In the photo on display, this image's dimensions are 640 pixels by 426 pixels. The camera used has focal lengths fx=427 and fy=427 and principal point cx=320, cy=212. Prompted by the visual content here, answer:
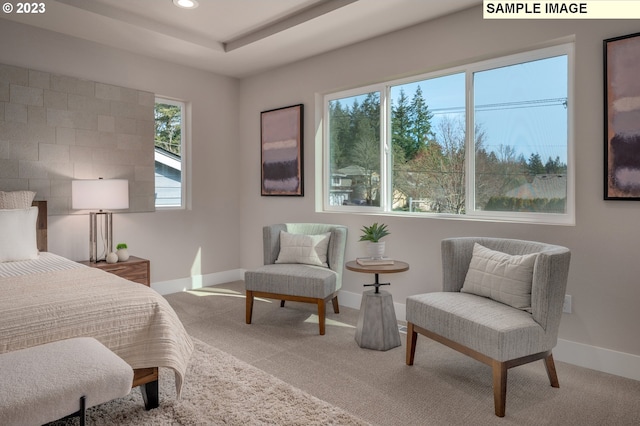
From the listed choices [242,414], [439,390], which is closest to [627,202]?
[439,390]

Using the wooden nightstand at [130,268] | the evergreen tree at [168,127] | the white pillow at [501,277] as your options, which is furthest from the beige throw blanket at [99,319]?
the evergreen tree at [168,127]

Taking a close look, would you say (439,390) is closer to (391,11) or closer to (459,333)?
(459,333)

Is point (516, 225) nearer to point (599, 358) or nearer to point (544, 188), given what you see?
point (544, 188)

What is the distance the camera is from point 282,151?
15.7 feet

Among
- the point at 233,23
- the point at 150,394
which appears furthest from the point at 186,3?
the point at 150,394

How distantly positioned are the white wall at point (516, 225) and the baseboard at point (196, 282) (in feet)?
3.29

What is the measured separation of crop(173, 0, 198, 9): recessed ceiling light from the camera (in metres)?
3.31

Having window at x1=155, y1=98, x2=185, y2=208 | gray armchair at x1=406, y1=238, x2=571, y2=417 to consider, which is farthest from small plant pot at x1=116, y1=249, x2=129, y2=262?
gray armchair at x1=406, y1=238, x2=571, y2=417

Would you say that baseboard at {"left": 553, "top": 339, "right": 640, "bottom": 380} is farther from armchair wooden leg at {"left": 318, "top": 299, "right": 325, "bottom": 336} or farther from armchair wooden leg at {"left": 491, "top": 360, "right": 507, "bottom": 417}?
armchair wooden leg at {"left": 318, "top": 299, "right": 325, "bottom": 336}

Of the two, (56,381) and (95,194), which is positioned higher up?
(95,194)

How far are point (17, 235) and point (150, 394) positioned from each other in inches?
67.8

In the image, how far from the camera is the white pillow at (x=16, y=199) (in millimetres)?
3266

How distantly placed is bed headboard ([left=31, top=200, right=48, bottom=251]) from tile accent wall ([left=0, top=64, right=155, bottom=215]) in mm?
116

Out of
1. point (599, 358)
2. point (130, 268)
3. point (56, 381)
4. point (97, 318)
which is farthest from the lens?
point (130, 268)
